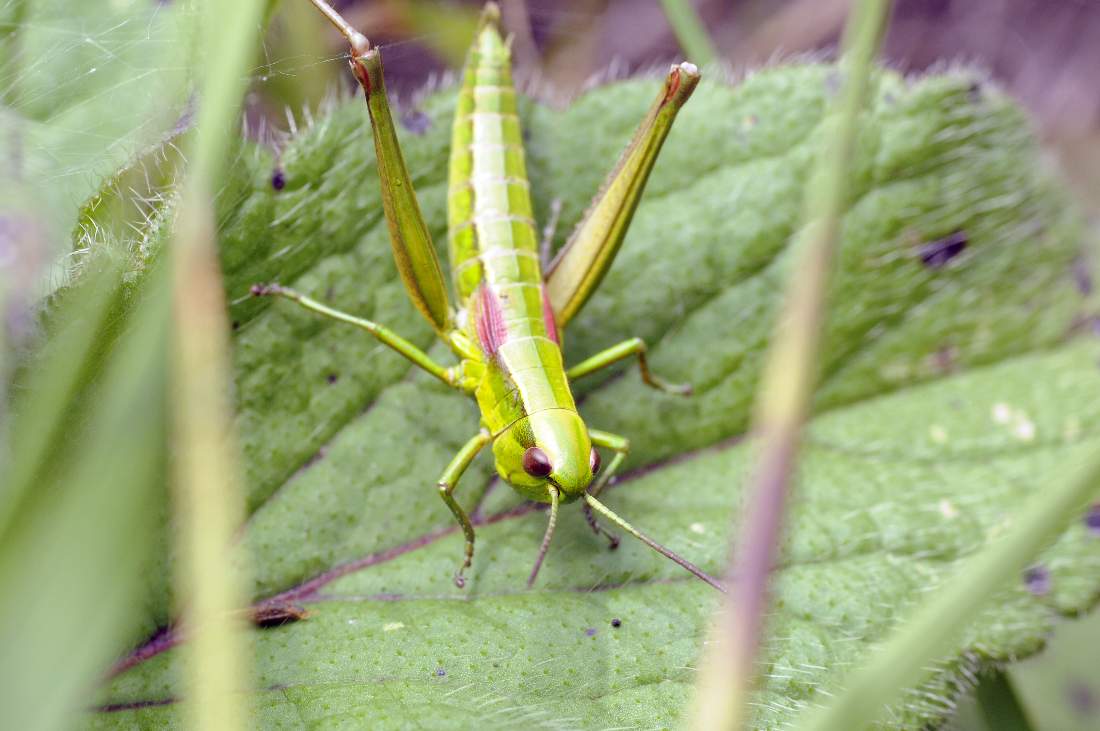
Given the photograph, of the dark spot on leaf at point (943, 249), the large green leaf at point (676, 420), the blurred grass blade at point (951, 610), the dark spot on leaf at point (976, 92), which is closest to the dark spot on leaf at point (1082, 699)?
the large green leaf at point (676, 420)

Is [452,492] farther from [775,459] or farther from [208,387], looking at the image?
[775,459]

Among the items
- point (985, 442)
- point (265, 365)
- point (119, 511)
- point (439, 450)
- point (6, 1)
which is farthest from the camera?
point (985, 442)

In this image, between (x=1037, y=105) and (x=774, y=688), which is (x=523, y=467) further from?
(x=1037, y=105)

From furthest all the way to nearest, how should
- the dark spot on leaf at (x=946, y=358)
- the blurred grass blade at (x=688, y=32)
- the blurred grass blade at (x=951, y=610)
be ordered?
1. the blurred grass blade at (x=688, y=32)
2. the dark spot on leaf at (x=946, y=358)
3. the blurred grass blade at (x=951, y=610)

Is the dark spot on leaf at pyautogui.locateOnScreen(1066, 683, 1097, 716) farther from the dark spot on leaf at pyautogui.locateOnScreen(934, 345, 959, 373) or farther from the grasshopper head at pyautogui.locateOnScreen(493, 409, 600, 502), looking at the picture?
the grasshopper head at pyautogui.locateOnScreen(493, 409, 600, 502)

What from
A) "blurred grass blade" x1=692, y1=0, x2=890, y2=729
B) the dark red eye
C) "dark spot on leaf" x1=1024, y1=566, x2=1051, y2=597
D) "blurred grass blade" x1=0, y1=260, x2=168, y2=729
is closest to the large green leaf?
→ "dark spot on leaf" x1=1024, y1=566, x2=1051, y2=597

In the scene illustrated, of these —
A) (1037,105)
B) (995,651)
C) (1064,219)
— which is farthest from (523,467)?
(1037,105)

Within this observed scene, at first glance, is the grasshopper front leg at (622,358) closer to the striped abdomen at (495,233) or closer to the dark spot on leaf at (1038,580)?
the striped abdomen at (495,233)

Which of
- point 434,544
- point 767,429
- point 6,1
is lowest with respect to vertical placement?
point 434,544
